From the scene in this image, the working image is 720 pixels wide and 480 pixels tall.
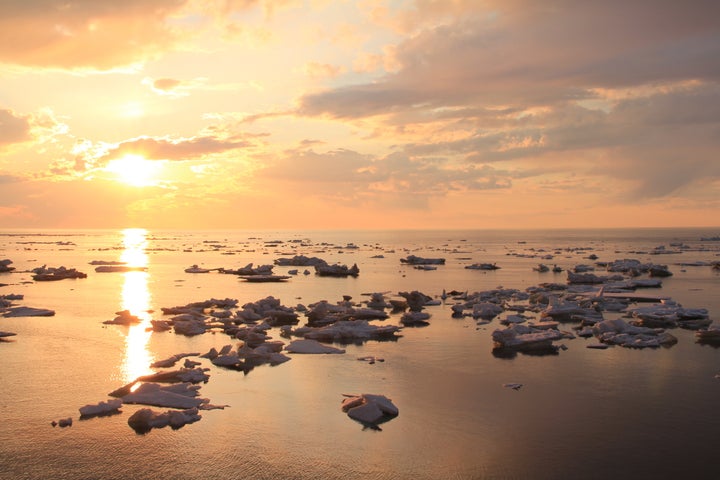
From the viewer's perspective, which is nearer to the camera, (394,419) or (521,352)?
(394,419)

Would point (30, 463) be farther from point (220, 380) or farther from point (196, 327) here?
point (196, 327)

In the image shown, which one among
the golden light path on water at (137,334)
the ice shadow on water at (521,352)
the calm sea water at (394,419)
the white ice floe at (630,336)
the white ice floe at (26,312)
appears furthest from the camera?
the white ice floe at (26,312)

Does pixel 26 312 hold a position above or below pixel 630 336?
below

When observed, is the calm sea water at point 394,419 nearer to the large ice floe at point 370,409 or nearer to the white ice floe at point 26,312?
the large ice floe at point 370,409

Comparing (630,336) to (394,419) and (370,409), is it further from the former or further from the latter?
(370,409)

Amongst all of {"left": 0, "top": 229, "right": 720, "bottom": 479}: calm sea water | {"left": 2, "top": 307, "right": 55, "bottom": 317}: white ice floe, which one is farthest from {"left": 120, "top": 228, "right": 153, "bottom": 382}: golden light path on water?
{"left": 2, "top": 307, "right": 55, "bottom": 317}: white ice floe

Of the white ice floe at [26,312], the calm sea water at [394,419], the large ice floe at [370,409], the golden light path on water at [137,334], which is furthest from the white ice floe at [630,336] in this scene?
the white ice floe at [26,312]

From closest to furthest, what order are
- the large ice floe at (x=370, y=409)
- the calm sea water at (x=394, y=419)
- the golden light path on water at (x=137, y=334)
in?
the calm sea water at (x=394, y=419), the large ice floe at (x=370, y=409), the golden light path on water at (x=137, y=334)

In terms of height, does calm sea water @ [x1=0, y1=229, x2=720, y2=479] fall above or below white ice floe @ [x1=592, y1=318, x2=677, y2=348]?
below

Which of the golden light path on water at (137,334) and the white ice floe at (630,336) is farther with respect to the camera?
the white ice floe at (630,336)

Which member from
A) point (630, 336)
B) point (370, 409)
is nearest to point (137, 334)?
point (370, 409)

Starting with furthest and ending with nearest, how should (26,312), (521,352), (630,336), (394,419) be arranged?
(26,312)
(630,336)
(521,352)
(394,419)

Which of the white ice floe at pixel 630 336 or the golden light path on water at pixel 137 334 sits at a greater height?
the white ice floe at pixel 630 336

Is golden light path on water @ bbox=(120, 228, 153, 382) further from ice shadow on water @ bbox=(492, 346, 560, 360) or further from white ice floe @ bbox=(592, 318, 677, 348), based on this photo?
white ice floe @ bbox=(592, 318, 677, 348)
